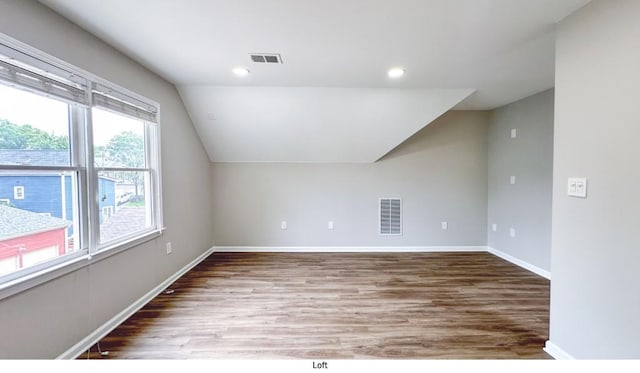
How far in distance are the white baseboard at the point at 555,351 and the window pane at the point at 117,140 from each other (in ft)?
11.6

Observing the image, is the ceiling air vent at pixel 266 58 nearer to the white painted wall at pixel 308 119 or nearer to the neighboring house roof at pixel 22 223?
the white painted wall at pixel 308 119

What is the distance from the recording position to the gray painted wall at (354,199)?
441 cm

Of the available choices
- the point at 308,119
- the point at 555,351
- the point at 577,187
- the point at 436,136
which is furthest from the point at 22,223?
the point at 436,136

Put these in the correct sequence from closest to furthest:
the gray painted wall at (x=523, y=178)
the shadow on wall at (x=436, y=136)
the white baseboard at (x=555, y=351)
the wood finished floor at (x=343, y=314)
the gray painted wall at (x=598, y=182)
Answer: the gray painted wall at (x=598, y=182)
the white baseboard at (x=555, y=351)
the wood finished floor at (x=343, y=314)
the gray painted wall at (x=523, y=178)
the shadow on wall at (x=436, y=136)

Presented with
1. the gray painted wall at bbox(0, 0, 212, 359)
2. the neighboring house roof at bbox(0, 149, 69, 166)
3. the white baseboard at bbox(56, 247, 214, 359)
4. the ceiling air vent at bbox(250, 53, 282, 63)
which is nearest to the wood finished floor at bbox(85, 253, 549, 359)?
the white baseboard at bbox(56, 247, 214, 359)

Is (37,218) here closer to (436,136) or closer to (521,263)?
(436,136)

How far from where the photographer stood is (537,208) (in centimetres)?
348

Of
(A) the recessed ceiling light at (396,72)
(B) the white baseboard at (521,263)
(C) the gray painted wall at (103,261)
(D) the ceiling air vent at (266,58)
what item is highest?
(A) the recessed ceiling light at (396,72)

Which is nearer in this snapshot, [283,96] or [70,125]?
[70,125]

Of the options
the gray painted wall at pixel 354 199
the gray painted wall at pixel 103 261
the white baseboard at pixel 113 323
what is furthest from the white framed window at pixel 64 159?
the gray painted wall at pixel 354 199

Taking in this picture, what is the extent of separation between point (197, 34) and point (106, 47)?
0.80 m

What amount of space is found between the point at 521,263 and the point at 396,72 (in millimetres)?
3085

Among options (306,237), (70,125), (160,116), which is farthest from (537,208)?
(70,125)
